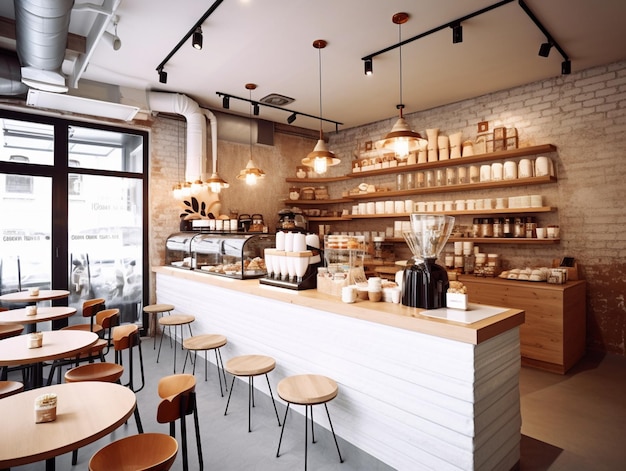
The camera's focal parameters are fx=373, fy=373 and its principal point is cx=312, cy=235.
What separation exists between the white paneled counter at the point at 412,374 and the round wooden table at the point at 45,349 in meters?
1.54

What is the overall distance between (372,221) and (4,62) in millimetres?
5927

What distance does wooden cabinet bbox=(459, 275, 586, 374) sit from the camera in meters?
4.18

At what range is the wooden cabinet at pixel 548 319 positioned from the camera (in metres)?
4.18

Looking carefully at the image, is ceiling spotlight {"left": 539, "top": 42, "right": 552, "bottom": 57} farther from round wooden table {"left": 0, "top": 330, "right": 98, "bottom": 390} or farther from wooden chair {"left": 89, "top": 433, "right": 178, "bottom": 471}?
round wooden table {"left": 0, "top": 330, "right": 98, "bottom": 390}

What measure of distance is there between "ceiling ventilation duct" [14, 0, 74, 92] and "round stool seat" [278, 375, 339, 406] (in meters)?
3.09

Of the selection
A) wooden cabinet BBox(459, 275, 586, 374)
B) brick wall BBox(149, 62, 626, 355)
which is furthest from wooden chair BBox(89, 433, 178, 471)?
brick wall BBox(149, 62, 626, 355)

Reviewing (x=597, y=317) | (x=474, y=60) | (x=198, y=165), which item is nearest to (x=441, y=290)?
(x=474, y=60)

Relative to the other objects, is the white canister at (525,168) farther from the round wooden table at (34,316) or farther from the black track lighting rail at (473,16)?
the round wooden table at (34,316)

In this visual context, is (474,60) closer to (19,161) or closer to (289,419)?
(289,419)

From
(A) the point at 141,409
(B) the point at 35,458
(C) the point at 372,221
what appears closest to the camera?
(B) the point at 35,458

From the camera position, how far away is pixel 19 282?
4969 mm

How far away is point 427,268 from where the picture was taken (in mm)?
2461

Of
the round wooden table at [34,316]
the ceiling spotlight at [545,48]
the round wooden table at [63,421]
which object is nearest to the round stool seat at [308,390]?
the round wooden table at [63,421]

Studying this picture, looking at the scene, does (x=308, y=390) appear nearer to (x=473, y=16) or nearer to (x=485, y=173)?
(x=473, y=16)
